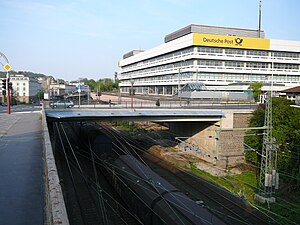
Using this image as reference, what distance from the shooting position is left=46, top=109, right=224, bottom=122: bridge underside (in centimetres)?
2762

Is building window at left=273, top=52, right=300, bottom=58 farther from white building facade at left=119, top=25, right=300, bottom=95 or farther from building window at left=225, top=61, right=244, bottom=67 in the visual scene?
building window at left=225, top=61, right=244, bottom=67

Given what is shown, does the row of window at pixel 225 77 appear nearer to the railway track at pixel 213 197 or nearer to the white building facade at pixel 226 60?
the white building facade at pixel 226 60

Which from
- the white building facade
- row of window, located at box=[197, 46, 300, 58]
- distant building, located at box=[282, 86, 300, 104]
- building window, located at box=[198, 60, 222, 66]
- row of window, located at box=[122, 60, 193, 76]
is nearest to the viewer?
distant building, located at box=[282, 86, 300, 104]

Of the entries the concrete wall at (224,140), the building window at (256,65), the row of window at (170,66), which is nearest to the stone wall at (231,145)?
the concrete wall at (224,140)

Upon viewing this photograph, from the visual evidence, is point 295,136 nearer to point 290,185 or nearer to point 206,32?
point 290,185

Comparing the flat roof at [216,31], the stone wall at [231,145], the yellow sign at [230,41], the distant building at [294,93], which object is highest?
the flat roof at [216,31]

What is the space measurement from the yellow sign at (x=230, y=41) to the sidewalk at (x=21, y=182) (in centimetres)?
5814

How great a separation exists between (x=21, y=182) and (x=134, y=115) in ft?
69.7

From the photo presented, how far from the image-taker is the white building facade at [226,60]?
222 feet

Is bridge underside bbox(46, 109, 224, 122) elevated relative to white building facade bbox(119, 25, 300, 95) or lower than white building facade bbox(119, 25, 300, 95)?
lower

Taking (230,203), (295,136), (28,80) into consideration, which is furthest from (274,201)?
(28,80)

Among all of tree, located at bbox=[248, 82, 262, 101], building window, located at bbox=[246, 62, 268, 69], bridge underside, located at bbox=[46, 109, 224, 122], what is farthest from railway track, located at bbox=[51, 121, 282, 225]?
building window, located at bbox=[246, 62, 268, 69]

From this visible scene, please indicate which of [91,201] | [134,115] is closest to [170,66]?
[134,115]

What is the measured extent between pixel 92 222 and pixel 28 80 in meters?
113
